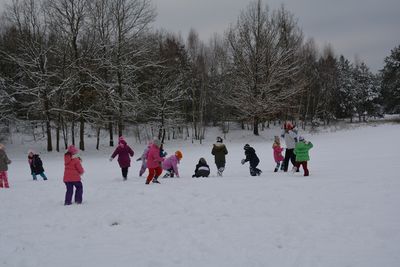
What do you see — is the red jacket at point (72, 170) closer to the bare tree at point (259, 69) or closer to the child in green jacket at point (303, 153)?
the child in green jacket at point (303, 153)

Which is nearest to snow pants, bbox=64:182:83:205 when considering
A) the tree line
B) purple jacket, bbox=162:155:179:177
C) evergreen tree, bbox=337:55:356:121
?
purple jacket, bbox=162:155:179:177

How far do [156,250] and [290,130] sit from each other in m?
9.46

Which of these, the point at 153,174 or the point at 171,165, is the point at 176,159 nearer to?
the point at 171,165

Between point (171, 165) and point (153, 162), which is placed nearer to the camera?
point (153, 162)

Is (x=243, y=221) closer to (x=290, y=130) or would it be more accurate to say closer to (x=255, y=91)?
(x=290, y=130)

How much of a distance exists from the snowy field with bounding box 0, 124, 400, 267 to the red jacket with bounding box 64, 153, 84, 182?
781mm

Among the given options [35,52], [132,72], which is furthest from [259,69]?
[35,52]

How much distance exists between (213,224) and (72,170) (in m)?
4.63

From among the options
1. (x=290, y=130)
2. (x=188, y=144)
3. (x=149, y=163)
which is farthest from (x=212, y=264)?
(x=188, y=144)

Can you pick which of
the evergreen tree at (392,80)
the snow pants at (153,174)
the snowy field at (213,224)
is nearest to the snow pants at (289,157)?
the snowy field at (213,224)

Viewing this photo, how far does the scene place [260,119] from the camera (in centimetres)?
3884

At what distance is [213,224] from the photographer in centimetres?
812

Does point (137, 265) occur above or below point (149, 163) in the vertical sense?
below

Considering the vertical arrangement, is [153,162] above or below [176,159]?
above
